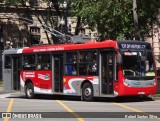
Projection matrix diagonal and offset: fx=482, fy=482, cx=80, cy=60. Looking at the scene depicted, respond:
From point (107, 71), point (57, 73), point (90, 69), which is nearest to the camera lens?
point (107, 71)

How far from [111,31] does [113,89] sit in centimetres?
814

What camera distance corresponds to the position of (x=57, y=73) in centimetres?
2628

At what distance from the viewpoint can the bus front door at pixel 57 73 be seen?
1025 inches

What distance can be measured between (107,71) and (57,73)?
13.0 feet

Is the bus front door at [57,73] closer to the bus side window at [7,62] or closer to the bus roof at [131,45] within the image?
the bus roof at [131,45]

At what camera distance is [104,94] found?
23344 mm

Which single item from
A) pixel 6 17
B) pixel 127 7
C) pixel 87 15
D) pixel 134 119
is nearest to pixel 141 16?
pixel 127 7

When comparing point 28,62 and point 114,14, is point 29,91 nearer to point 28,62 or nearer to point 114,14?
point 28,62

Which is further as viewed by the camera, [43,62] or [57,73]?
[43,62]

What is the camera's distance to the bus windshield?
22781 mm

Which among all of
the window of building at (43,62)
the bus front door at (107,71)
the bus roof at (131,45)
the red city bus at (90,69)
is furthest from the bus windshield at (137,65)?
the window of building at (43,62)

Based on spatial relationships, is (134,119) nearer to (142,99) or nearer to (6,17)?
(142,99)

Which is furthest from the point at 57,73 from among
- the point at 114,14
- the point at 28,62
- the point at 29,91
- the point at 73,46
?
the point at 114,14

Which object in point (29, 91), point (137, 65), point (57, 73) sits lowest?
point (29, 91)
